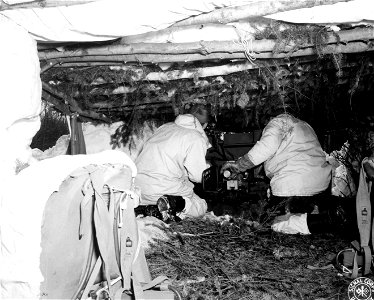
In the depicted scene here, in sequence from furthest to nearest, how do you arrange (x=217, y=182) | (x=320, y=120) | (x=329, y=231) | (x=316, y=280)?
(x=320, y=120) → (x=217, y=182) → (x=329, y=231) → (x=316, y=280)

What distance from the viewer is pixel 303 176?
18.5 ft

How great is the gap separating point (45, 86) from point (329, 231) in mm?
4068

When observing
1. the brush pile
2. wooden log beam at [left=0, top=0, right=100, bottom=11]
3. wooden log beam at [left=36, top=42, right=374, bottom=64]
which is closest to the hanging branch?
Result: wooden log beam at [left=36, top=42, right=374, bottom=64]

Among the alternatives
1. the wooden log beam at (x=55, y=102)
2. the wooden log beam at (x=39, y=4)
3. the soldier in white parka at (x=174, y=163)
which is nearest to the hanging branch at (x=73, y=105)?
the wooden log beam at (x=55, y=102)

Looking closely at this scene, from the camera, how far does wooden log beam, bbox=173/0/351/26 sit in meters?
2.69

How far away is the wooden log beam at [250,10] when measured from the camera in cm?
269

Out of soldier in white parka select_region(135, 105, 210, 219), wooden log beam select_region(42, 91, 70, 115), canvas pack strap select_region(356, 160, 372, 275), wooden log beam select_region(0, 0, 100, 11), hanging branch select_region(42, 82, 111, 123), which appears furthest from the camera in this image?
soldier in white parka select_region(135, 105, 210, 219)

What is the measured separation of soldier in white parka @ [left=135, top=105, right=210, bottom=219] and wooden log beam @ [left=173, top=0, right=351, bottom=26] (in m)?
2.99

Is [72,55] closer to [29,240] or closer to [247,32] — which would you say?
[247,32]

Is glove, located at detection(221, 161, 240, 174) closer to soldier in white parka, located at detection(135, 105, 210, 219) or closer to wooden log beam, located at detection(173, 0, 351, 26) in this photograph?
soldier in white parka, located at detection(135, 105, 210, 219)

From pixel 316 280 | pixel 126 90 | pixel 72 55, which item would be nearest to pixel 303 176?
pixel 316 280

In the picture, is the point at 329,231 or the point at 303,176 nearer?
the point at 329,231

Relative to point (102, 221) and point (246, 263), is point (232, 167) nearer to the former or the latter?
point (246, 263)

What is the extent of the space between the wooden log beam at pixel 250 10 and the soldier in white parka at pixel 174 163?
2988 millimetres
